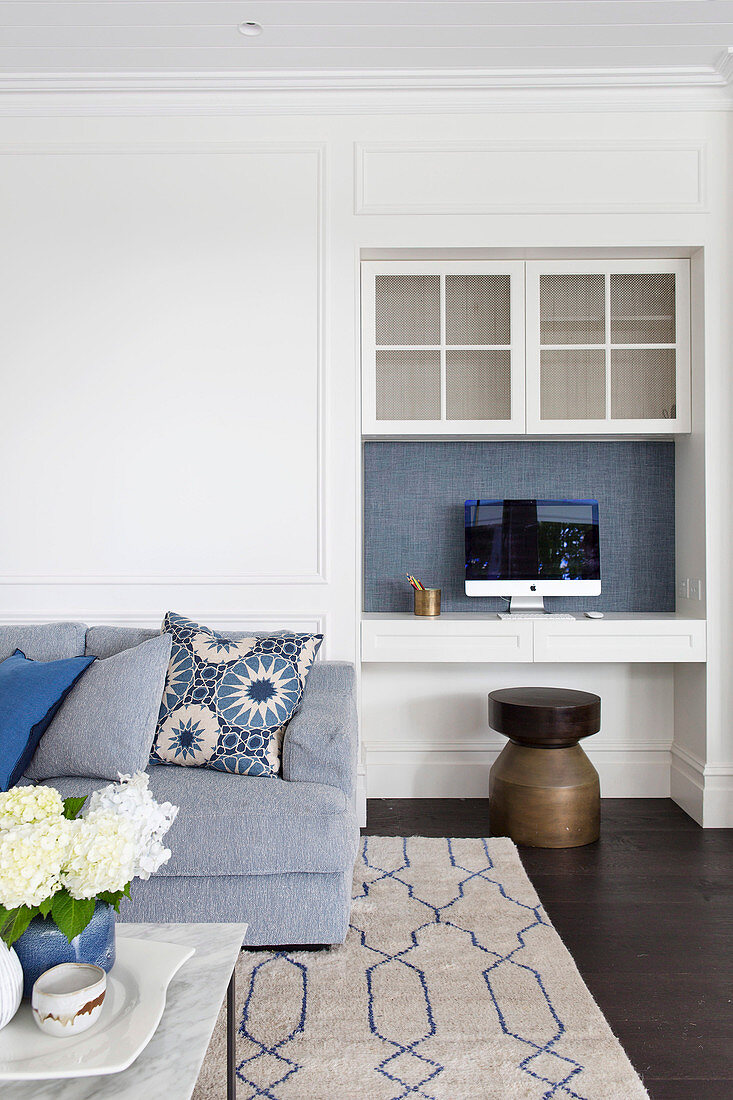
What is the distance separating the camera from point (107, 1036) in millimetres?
1188

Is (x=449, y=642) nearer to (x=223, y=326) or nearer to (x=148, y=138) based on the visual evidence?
(x=223, y=326)

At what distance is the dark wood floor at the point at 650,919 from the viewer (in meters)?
1.80

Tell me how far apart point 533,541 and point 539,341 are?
841 mm

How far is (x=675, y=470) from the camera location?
11.9ft

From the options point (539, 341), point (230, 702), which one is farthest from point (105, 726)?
point (539, 341)

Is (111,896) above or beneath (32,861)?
beneath

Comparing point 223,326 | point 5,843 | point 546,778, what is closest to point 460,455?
point 223,326

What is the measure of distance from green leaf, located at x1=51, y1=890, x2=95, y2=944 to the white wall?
2013mm

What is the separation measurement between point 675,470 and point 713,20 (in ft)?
5.60

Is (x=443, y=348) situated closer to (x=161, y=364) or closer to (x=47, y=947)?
(x=161, y=364)

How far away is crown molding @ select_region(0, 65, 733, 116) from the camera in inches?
125

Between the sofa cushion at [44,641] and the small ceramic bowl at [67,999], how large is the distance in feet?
5.34

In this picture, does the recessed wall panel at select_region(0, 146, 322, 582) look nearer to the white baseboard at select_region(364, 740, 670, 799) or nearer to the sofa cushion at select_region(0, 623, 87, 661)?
A: the sofa cushion at select_region(0, 623, 87, 661)

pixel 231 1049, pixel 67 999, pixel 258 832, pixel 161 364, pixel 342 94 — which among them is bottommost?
pixel 231 1049
